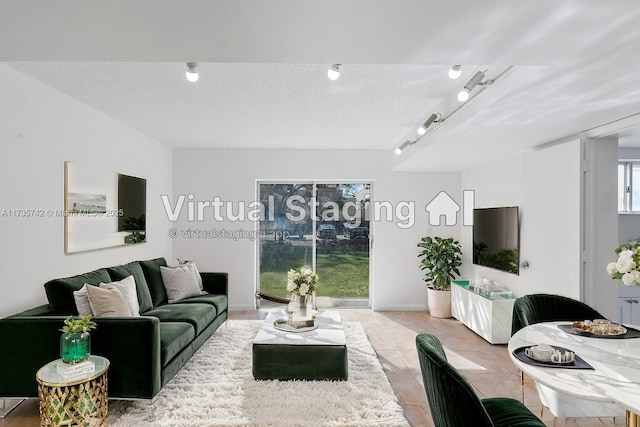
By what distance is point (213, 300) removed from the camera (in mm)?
4570

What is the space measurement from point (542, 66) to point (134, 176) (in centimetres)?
450

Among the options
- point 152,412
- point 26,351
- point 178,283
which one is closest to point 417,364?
point 152,412

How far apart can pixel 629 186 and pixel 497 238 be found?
5.01ft

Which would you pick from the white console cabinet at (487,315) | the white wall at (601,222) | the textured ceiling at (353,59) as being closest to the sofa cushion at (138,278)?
the textured ceiling at (353,59)

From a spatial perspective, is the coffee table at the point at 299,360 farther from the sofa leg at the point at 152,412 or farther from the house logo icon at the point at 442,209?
the house logo icon at the point at 442,209

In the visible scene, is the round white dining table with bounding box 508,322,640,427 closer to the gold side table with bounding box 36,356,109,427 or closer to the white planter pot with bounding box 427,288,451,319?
the gold side table with bounding box 36,356,109,427

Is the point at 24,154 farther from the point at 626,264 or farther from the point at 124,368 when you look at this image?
the point at 626,264

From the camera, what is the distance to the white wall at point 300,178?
6.14 metres

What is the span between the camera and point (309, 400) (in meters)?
3.03

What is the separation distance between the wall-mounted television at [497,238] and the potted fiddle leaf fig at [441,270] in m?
0.39

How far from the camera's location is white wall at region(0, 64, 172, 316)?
2887 mm

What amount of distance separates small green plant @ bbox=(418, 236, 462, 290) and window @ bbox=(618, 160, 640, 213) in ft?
6.93

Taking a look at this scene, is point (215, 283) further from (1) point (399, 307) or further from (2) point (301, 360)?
(1) point (399, 307)

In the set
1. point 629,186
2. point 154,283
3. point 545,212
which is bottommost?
point 154,283
